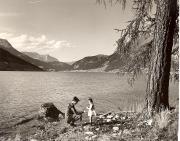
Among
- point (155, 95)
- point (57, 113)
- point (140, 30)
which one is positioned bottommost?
point (57, 113)

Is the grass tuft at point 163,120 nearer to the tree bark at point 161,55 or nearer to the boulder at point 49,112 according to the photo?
the tree bark at point 161,55

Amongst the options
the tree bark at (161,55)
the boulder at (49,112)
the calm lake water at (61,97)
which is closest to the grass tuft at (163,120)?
the tree bark at (161,55)

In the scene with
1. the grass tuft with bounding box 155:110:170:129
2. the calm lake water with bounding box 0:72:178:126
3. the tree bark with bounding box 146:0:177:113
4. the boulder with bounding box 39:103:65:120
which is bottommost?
the calm lake water with bounding box 0:72:178:126

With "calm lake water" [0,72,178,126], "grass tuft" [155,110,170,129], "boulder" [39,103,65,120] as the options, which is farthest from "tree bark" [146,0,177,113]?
"boulder" [39,103,65,120]

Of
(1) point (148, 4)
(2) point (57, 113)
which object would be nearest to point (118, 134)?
(1) point (148, 4)

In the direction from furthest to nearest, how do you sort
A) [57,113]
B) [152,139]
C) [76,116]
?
[57,113]
[76,116]
[152,139]

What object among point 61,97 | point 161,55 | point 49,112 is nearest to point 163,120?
point 161,55

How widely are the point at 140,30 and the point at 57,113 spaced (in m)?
11.5

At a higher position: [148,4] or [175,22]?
[148,4]

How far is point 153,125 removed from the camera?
8016 millimetres

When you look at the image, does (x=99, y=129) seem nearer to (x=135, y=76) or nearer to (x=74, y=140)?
(x=74, y=140)

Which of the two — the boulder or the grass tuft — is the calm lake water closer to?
the boulder

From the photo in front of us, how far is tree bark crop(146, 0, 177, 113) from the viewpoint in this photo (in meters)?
8.47

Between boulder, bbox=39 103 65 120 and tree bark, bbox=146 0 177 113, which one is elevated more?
tree bark, bbox=146 0 177 113
